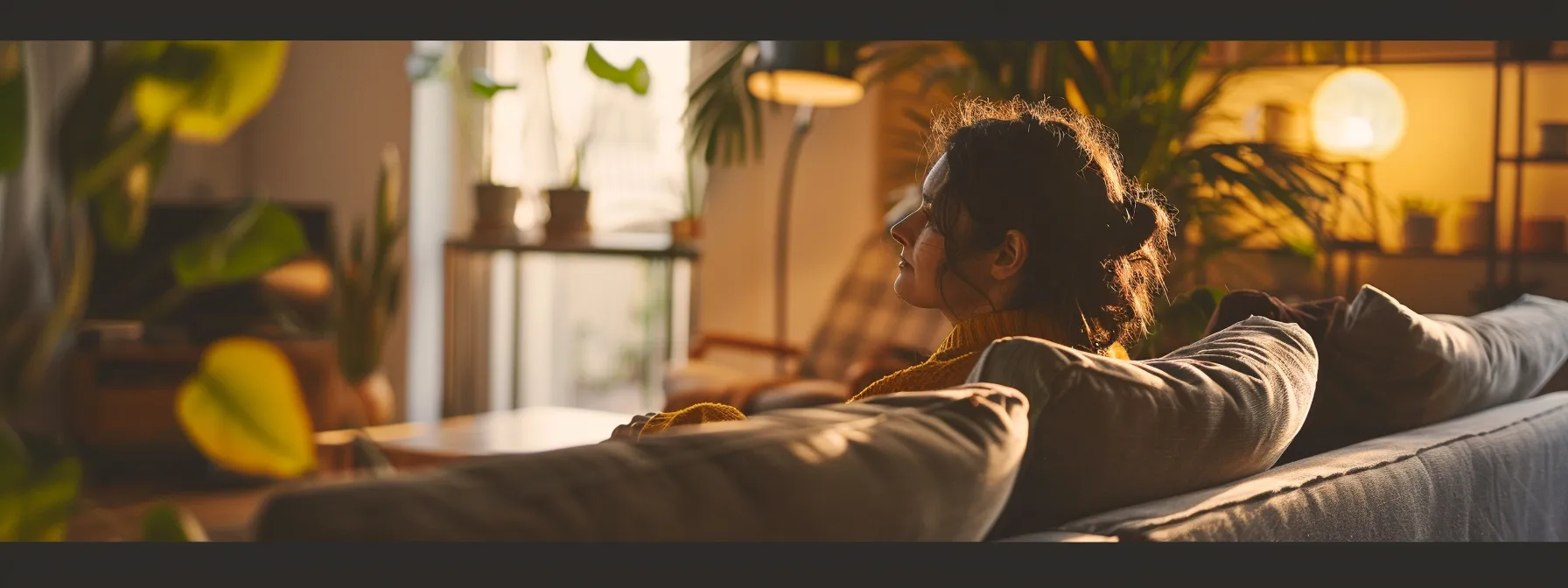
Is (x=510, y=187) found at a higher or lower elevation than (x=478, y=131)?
lower

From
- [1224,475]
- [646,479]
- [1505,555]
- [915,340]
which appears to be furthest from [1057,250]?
[915,340]

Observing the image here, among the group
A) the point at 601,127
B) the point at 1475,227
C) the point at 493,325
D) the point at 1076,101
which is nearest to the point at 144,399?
the point at 493,325

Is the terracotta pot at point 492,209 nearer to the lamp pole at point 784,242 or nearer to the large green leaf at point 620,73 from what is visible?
the large green leaf at point 620,73

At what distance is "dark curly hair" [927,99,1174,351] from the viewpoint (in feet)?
3.72

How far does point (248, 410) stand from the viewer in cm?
69

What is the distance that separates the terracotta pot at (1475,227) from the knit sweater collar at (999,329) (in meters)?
3.51

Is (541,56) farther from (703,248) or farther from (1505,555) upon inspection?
(1505,555)

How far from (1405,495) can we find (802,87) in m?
2.55

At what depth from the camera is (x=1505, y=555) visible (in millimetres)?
838

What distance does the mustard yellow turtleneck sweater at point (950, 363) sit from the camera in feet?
3.38

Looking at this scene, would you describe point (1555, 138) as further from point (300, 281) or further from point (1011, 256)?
point (300, 281)

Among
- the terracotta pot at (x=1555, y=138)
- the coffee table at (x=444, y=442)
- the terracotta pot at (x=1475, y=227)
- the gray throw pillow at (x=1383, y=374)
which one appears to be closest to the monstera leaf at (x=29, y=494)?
the gray throw pillow at (x=1383, y=374)

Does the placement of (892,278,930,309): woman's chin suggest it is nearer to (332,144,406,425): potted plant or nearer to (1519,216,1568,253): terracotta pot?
(332,144,406,425): potted plant

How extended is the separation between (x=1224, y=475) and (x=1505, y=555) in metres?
0.19
